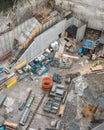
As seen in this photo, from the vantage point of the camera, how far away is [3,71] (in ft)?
83.7

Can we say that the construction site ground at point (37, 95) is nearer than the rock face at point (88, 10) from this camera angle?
Yes

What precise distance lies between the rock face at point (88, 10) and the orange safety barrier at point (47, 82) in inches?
282

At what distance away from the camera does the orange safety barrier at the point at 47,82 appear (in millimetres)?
24828

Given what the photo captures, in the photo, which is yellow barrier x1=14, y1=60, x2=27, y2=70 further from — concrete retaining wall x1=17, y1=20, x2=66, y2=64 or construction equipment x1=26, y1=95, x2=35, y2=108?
construction equipment x1=26, y1=95, x2=35, y2=108

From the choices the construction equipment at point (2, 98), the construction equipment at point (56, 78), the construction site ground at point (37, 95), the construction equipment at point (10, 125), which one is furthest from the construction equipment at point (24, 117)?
the construction equipment at point (56, 78)

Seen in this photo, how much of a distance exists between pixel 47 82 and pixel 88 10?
7879 mm

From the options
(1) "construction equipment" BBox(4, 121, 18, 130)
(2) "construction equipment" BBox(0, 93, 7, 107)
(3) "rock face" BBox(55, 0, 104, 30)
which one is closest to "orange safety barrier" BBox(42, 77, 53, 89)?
(2) "construction equipment" BBox(0, 93, 7, 107)

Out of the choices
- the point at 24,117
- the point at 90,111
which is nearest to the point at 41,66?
the point at 24,117

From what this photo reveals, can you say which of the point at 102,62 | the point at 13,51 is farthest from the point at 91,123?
the point at 13,51

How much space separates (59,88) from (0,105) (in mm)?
4967

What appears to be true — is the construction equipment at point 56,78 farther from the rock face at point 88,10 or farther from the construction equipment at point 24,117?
the rock face at point 88,10

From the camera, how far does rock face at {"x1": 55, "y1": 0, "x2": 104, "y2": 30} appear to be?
2717 cm

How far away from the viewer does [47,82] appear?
82.4 ft

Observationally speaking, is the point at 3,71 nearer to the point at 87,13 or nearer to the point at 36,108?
the point at 36,108
